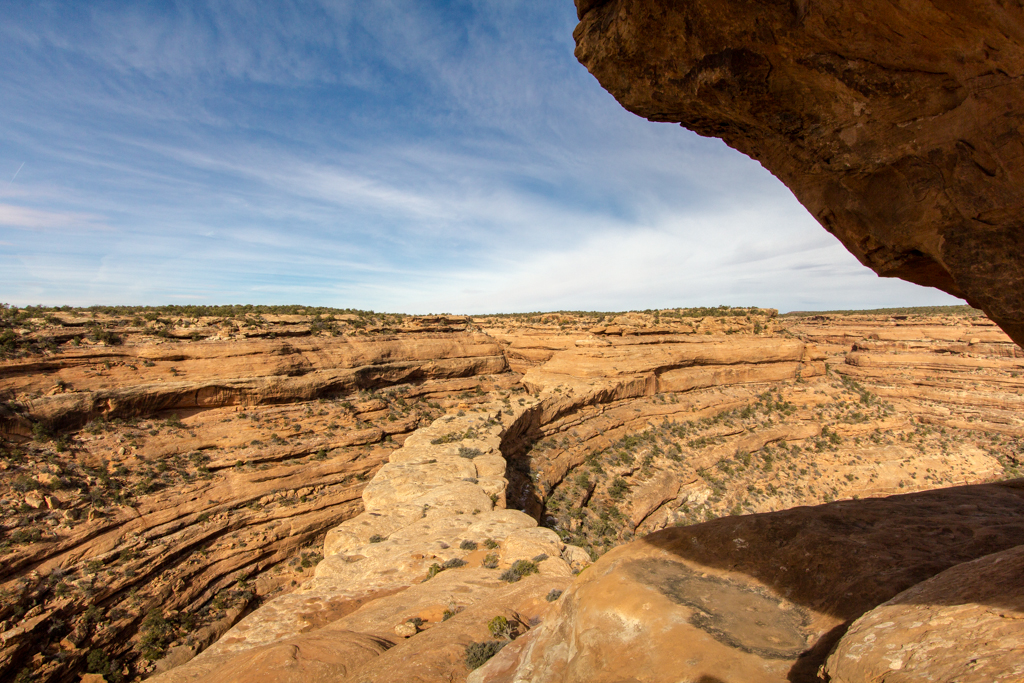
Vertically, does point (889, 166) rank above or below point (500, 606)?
above

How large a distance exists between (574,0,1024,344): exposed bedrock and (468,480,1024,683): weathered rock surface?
2742mm

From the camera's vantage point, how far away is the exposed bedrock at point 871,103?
3.54 metres

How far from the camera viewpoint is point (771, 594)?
5035 mm

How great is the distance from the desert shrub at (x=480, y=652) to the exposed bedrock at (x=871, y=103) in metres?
7.40

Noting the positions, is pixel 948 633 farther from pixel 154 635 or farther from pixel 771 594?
pixel 154 635

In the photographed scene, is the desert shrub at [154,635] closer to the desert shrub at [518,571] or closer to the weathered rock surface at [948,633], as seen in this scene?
the desert shrub at [518,571]

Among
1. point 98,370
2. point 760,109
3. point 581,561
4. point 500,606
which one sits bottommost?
point 581,561

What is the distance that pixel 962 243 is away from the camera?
433 cm

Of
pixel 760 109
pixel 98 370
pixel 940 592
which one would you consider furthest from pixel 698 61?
pixel 98 370

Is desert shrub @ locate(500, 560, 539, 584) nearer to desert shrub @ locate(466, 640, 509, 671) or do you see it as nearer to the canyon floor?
the canyon floor

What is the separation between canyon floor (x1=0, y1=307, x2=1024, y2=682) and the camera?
4.98 metres

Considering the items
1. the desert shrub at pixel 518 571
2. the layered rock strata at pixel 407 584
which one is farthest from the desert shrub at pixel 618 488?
the desert shrub at pixel 518 571

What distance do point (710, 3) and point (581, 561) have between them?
10835 millimetres

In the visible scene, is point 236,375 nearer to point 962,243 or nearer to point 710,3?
point 710,3
